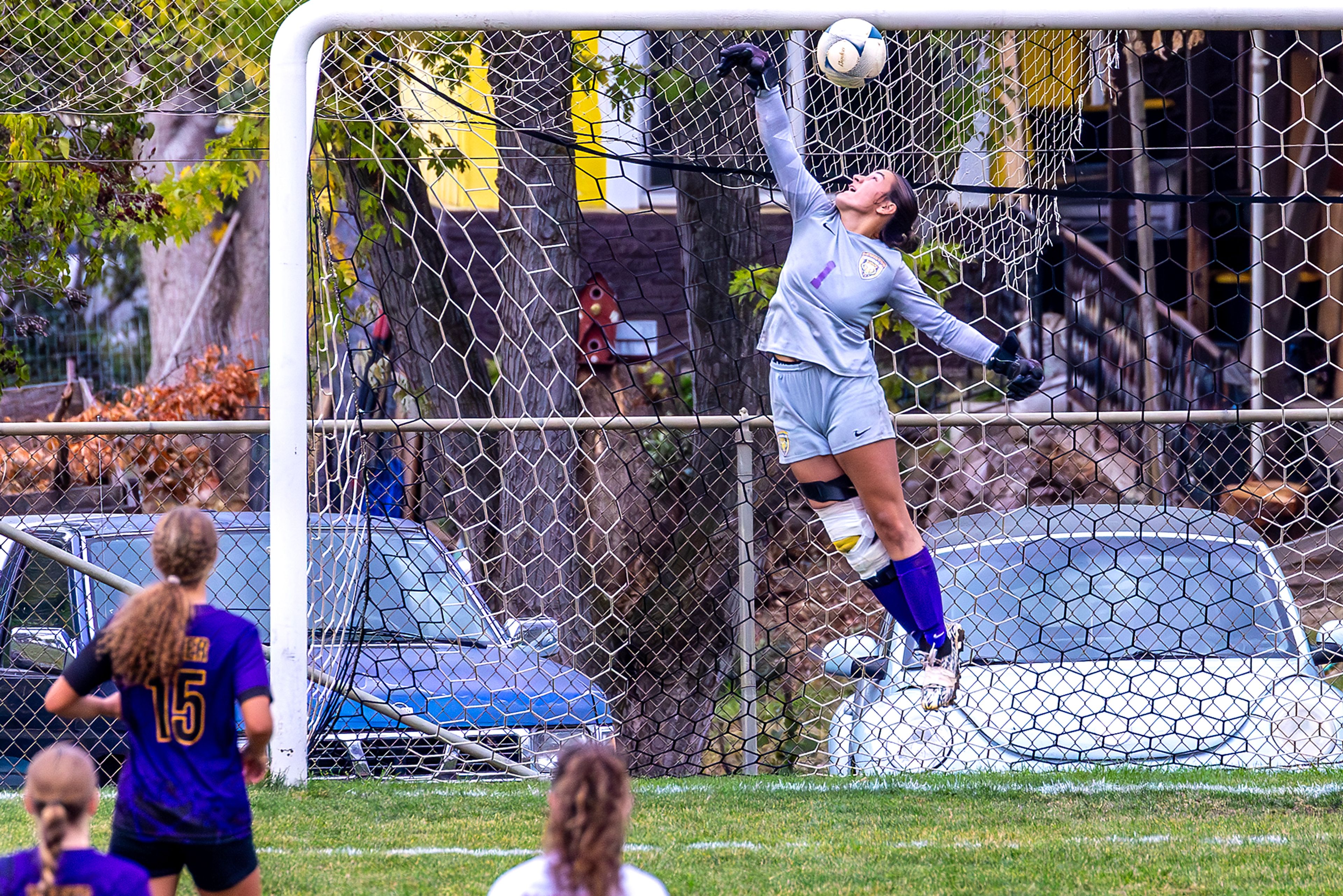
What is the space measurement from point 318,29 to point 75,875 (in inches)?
142

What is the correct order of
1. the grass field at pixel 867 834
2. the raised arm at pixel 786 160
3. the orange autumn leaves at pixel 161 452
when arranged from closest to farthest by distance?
the grass field at pixel 867 834 < the raised arm at pixel 786 160 < the orange autumn leaves at pixel 161 452

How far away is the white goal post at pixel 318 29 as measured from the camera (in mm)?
5039

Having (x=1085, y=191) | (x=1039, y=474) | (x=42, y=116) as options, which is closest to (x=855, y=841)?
(x=1085, y=191)

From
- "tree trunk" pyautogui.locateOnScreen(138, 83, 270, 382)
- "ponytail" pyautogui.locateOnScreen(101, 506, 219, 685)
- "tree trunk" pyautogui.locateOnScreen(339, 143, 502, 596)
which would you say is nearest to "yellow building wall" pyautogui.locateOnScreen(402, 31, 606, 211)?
"tree trunk" pyautogui.locateOnScreen(339, 143, 502, 596)

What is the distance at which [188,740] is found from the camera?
3.03 metres

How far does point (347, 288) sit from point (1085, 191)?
3.41 metres

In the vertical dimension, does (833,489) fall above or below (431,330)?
below

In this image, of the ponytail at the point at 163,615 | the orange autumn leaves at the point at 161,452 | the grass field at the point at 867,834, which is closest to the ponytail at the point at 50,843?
the ponytail at the point at 163,615

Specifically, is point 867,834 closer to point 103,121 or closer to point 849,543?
point 849,543

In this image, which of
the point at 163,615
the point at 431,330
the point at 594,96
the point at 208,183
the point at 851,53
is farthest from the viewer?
the point at 208,183

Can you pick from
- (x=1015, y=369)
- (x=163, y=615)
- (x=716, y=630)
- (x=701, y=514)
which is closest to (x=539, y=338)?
(x=701, y=514)

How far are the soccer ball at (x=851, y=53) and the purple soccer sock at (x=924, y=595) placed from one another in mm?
1711

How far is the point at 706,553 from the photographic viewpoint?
7.48m

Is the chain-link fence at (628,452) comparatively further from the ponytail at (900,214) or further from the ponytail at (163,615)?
the ponytail at (163,615)
